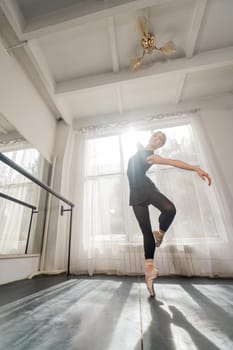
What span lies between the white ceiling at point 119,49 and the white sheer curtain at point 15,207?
4.10ft

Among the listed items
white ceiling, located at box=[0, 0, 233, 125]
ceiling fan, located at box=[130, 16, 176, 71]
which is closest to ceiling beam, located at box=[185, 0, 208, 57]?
white ceiling, located at box=[0, 0, 233, 125]

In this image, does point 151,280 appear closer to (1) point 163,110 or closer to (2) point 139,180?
(2) point 139,180

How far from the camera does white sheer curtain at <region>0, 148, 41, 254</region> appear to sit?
5.87ft

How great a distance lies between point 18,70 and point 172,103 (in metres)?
2.43

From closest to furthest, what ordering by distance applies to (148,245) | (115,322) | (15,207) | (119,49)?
(115,322) → (148,245) → (15,207) → (119,49)

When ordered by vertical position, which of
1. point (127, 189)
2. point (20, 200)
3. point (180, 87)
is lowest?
point (20, 200)

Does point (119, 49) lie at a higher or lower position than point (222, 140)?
higher

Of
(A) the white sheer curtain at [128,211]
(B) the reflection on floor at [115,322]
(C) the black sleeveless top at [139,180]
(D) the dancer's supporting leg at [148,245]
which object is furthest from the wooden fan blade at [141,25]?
(B) the reflection on floor at [115,322]

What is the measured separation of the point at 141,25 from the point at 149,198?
187 centimetres

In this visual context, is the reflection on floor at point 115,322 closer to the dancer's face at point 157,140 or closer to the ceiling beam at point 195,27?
the dancer's face at point 157,140

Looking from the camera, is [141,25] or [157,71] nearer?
[141,25]

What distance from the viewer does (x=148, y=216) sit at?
51.4 inches

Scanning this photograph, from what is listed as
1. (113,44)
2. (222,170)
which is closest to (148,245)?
(222,170)

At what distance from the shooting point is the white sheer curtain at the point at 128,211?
2.05 m
